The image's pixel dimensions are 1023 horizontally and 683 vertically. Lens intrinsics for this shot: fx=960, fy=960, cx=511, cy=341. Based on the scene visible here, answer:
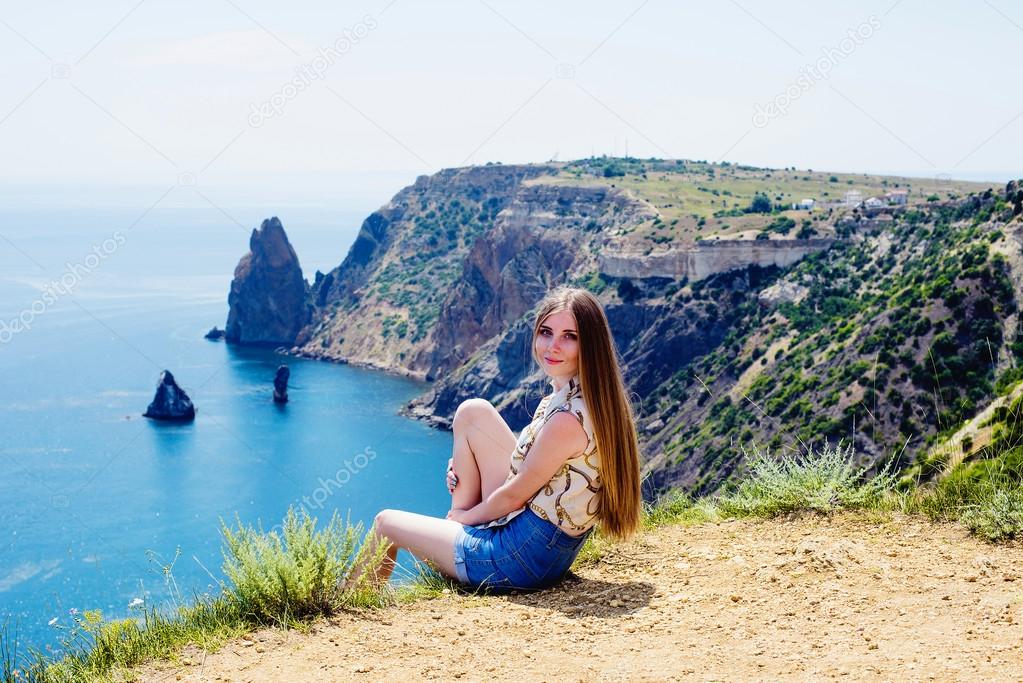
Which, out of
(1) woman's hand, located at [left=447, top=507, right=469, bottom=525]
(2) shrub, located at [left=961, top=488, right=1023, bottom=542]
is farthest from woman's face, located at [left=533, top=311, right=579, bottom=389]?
(2) shrub, located at [left=961, top=488, right=1023, bottom=542]

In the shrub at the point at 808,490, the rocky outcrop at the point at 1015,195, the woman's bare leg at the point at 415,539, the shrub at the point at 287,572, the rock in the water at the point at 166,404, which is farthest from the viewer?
the rock in the water at the point at 166,404

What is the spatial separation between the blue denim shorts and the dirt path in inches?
5.0

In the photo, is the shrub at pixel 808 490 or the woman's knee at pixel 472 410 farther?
the shrub at pixel 808 490

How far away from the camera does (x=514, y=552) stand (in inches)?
189

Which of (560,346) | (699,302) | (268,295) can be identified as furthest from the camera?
(268,295)

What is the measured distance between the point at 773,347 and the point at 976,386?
21.4 meters

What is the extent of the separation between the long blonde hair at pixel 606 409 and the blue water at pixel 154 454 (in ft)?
59.1

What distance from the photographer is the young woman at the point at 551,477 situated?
15.3 ft

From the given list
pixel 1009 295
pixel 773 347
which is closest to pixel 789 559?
pixel 1009 295

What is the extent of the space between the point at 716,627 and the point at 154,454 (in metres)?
67.5

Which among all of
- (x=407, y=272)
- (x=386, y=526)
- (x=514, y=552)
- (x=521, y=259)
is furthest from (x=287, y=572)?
(x=407, y=272)

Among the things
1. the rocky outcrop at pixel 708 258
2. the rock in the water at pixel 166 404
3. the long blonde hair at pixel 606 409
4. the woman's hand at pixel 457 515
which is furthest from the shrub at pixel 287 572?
the rock in the water at pixel 166 404

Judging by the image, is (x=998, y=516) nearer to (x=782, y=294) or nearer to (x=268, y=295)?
(x=782, y=294)

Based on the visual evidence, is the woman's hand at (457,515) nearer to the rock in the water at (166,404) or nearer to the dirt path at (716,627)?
the dirt path at (716,627)
